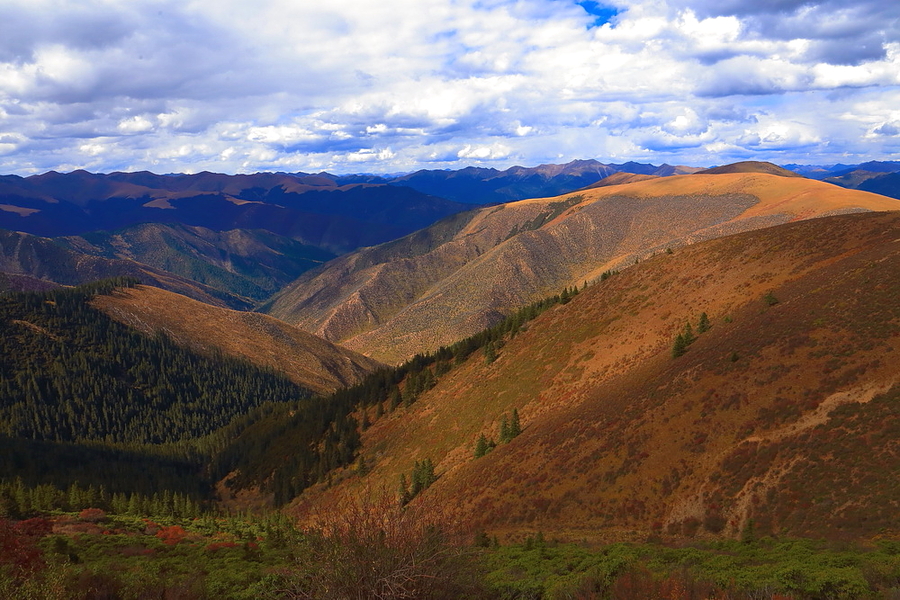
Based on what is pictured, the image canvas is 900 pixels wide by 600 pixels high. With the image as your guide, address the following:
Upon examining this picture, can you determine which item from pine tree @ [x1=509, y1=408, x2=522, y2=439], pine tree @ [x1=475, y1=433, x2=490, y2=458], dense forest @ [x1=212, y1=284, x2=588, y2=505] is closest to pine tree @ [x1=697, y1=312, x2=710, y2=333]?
pine tree @ [x1=509, y1=408, x2=522, y2=439]

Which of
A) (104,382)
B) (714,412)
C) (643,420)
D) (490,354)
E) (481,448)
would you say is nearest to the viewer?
(714,412)

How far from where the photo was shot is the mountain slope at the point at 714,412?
1268 inches

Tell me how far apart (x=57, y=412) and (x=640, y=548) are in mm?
188428

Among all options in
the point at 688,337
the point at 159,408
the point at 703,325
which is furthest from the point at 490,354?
the point at 159,408

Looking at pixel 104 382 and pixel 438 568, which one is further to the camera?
pixel 104 382

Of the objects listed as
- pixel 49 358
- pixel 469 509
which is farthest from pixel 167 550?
pixel 49 358

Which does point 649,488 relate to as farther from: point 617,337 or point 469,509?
point 617,337

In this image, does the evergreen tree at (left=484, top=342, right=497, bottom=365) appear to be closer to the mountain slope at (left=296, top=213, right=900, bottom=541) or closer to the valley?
the valley

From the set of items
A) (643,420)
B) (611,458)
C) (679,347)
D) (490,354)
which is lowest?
(611,458)

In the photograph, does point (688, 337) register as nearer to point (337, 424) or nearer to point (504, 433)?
point (504, 433)

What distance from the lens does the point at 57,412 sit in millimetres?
158250

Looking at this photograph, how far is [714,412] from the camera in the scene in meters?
42.0

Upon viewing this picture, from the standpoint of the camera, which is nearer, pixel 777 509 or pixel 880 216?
pixel 777 509

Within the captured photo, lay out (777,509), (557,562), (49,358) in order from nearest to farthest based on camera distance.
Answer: (557,562) < (777,509) < (49,358)
